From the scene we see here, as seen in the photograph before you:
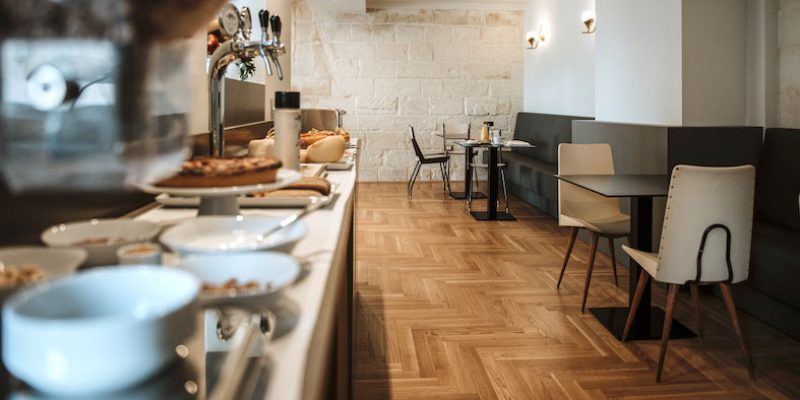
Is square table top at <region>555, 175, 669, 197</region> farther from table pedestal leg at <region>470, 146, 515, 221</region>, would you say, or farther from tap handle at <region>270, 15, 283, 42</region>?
table pedestal leg at <region>470, 146, 515, 221</region>

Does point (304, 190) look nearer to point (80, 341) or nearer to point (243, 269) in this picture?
point (243, 269)

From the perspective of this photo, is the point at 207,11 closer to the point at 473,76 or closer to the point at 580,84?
the point at 580,84

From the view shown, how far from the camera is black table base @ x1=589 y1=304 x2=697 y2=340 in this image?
270 centimetres

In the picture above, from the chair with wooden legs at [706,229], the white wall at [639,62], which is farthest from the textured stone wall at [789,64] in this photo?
the chair with wooden legs at [706,229]

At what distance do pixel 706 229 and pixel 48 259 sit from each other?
229cm

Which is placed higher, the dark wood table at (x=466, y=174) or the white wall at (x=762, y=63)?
the white wall at (x=762, y=63)

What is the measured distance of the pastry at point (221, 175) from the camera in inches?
37.6

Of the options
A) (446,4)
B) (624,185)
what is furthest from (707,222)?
(446,4)

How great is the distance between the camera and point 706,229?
2283 mm

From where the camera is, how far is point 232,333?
54cm

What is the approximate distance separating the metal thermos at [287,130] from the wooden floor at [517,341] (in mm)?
1035

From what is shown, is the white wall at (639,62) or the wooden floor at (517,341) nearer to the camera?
the wooden floor at (517,341)

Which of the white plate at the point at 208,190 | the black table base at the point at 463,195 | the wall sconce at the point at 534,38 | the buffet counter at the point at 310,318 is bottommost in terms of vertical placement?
the black table base at the point at 463,195

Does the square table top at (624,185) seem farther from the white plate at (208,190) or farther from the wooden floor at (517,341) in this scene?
the white plate at (208,190)
